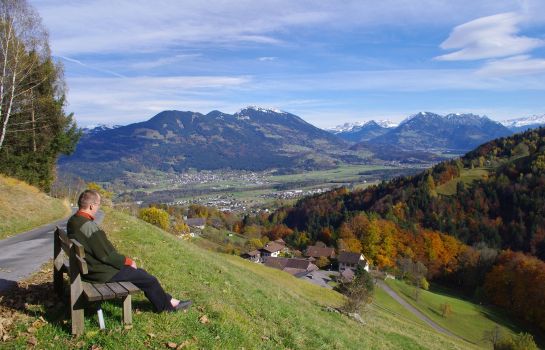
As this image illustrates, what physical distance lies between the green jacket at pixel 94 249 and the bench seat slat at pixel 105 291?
0.65ft

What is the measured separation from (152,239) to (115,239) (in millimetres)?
2368

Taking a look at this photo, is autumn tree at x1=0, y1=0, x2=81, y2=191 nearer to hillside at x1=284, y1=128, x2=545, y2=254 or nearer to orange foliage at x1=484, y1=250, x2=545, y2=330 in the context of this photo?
orange foliage at x1=484, y1=250, x2=545, y2=330

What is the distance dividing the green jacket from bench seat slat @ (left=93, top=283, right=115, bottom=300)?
20cm

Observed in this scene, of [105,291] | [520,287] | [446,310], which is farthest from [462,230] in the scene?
[105,291]

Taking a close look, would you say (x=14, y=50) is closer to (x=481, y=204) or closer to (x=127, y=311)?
(x=127, y=311)

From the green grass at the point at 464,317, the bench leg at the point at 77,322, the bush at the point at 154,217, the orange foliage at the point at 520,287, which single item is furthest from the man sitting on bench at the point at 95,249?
the orange foliage at the point at 520,287

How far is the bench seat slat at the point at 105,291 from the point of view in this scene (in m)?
8.49

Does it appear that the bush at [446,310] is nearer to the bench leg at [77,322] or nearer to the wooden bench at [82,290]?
the wooden bench at [82,290]

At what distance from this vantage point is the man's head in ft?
30.4

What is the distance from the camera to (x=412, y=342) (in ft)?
76.2

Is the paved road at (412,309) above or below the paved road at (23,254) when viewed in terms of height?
below

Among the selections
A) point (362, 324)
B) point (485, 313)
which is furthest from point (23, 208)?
point (485, 313)

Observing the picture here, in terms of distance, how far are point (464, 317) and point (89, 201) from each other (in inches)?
3155

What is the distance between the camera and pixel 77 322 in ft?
28.4
